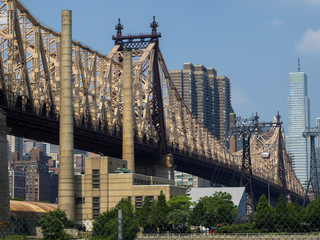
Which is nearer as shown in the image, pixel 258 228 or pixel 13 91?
pixel 258 228

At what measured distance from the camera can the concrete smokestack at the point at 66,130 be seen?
107812 millimetres

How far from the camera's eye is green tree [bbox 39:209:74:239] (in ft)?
262

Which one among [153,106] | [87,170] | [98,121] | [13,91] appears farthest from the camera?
[153,106]

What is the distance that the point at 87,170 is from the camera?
12744 centimetres

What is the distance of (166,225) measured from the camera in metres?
95.3

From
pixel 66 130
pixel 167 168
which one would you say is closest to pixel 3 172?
pixel 66 130

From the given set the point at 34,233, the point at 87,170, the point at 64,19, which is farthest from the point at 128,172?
the point at 34,233

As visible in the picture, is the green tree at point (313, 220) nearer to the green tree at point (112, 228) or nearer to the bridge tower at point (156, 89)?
the green tree at point (112, 228)

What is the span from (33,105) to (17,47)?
27.2 ft

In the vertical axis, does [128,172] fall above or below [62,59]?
below

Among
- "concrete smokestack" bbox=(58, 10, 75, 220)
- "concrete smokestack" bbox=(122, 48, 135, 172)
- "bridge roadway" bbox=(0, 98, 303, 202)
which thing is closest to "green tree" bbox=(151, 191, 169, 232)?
"concrete smokestack" bbox=(58, 10, 75, 220)

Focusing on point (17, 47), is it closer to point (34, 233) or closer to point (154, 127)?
point (34, 233)

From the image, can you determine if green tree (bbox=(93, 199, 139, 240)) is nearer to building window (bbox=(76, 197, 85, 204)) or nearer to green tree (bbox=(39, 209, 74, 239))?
green tree (bbox=(39, 209, 74, 239))

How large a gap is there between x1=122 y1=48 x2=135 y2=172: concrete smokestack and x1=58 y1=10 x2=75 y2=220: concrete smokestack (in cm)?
2615
